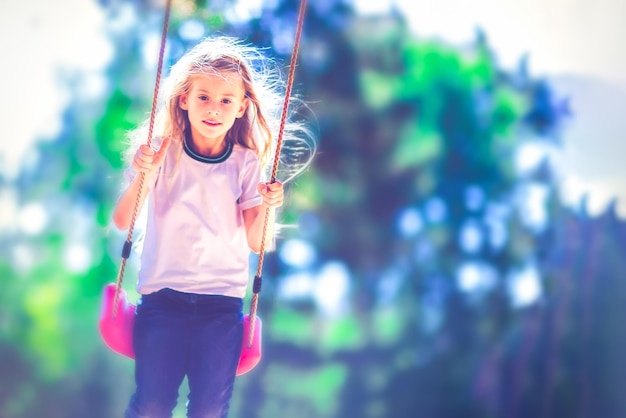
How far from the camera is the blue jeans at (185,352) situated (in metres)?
1.59

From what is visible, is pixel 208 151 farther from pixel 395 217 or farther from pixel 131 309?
pixel 395 217

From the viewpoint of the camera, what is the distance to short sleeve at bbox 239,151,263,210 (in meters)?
1.78

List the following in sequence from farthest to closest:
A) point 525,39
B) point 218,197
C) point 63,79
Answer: point 525,39 → point 63,79 → point 218,197

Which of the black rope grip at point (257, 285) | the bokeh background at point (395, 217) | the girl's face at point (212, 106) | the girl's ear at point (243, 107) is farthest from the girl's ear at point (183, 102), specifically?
the bokeh background at point (395, 217)

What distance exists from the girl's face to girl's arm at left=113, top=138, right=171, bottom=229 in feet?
0.36

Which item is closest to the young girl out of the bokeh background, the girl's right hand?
the girl's right hand

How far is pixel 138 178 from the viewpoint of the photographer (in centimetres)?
168

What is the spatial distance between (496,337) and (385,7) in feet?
5.48

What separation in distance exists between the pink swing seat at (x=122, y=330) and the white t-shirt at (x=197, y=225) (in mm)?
57

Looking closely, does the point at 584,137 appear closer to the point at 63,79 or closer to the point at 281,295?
the point at 281,295

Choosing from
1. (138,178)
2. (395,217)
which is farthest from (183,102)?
(395,217)

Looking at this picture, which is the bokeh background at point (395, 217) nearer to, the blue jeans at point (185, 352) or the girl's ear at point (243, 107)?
the girl's ear at point (243, 107)

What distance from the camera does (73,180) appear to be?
11.1 feet

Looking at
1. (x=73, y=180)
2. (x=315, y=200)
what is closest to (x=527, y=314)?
(x=315, y=200)
